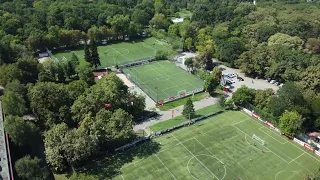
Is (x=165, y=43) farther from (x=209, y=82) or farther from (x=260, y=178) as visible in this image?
(x=260, y=178)

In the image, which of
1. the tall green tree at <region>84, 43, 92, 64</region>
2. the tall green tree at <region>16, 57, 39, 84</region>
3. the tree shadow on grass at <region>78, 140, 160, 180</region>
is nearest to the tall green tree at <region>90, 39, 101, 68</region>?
the tall green tree at <region>84, 43, 92, 64</region>

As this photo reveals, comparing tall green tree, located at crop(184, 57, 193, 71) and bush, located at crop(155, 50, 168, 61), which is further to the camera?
bush, located at crop(155, 50, 168, 61)

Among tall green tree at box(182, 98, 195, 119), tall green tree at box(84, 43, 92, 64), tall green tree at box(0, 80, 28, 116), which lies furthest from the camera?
tall green tree at box(84, 43, 92, 64)

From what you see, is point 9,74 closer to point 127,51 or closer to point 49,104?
point 49,104

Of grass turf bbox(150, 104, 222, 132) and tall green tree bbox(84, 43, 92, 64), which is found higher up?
tall green tree bbox(84, 43, 92, 64)

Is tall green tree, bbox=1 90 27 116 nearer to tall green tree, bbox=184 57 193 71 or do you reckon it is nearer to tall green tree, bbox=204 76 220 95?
tall green tree, bbox=204 76 220 95

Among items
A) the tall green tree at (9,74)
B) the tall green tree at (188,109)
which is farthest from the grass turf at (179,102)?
the tall green tree at (9,74)
